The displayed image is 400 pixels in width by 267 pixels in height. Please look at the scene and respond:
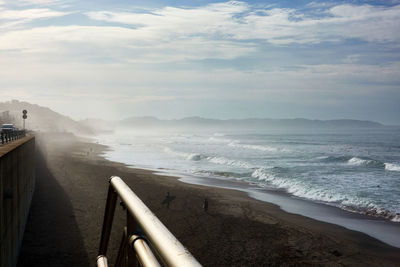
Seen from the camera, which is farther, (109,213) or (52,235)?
(52,235)

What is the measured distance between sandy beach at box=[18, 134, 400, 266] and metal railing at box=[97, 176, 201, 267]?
9963 millimetres

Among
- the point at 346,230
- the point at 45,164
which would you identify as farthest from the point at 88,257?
the point at 45,164

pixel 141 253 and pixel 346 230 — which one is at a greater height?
pixel 141 253

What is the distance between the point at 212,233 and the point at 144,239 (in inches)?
536

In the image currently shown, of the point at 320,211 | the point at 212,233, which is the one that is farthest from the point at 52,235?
the point at 320,211

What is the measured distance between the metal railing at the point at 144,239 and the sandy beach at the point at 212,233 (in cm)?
996

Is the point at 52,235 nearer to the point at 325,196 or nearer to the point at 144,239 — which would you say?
the point at 144,239

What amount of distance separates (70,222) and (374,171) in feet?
91.1

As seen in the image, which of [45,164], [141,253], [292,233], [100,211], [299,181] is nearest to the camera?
[141,253]

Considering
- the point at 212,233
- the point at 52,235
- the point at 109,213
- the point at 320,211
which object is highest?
the point at 109,213

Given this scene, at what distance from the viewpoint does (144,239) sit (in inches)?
56.7

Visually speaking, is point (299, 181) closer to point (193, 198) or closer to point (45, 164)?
point (193, 198)

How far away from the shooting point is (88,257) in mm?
11820

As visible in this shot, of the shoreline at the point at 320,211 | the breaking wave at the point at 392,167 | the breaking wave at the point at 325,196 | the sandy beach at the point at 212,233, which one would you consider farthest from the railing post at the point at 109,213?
the breaking wave at the point at 392,167
